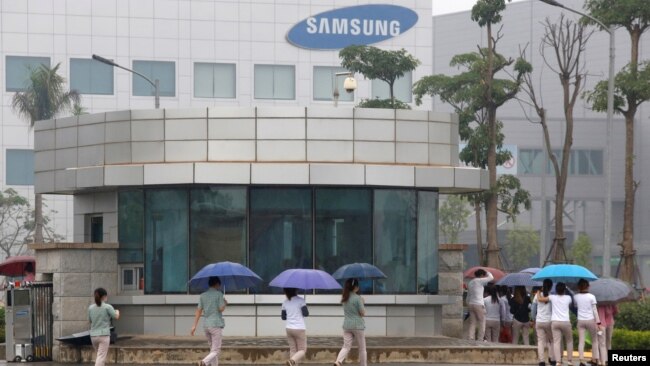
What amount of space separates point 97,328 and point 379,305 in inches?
340

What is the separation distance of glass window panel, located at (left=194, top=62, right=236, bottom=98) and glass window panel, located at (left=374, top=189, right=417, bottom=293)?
60.6 meters

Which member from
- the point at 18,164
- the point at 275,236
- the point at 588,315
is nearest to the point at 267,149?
the point at 275,236

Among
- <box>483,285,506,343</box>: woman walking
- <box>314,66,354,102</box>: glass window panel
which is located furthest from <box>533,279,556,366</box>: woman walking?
<box>314,66,354,102</box>: glass window panel

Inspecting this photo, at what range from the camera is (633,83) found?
46.2 m

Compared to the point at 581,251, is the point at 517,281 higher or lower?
higher

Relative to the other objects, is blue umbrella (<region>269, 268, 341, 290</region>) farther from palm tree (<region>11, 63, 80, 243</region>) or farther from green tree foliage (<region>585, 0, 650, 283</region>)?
palm tree (<region>11, 63, 80, 243</region>)

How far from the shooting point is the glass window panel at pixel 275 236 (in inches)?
1256

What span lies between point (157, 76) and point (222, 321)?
66.6m

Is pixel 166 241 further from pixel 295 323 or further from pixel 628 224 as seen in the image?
pixel 628 224

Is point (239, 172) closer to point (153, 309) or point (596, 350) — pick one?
point (153, 309)

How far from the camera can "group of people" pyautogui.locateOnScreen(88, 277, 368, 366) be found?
25141 mm

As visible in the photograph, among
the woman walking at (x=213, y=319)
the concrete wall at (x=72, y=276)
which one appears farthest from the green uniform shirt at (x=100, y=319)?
the concrete wall at (x=72, y=276)

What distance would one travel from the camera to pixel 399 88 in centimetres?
9481

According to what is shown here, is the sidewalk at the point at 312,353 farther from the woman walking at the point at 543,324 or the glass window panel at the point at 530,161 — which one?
the glass window panel at the point at 530,161
